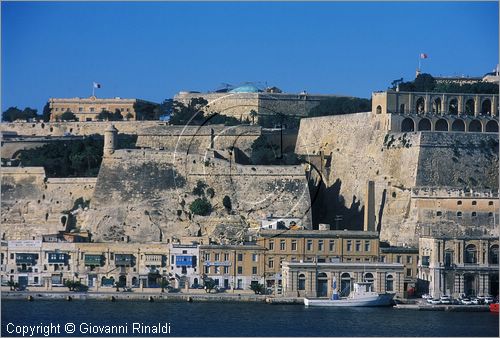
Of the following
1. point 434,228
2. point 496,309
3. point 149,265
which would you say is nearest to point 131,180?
point 149,265

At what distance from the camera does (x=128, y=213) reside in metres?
58.8

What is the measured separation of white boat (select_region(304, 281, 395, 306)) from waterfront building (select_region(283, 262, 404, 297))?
347mm

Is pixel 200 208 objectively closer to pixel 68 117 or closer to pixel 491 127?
pixel 491 127

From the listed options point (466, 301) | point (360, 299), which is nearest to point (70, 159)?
point (360, 299)

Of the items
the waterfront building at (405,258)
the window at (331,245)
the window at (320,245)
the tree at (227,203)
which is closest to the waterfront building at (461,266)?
the waterfront building at (405,258)

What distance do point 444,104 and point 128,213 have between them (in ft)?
35.5

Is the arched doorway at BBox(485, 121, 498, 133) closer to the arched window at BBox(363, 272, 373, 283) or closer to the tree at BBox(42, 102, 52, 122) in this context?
the arched window at BBox(363, 272, 373, 283)

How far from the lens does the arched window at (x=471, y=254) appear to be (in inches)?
2115

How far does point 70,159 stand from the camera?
6475cm

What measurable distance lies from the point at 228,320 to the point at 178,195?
12091 millimetres

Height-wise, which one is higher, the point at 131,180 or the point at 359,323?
the point at 131,180

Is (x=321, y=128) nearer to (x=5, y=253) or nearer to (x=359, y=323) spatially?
(x=5, y=253)

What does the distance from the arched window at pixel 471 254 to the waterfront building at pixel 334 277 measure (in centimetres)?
190

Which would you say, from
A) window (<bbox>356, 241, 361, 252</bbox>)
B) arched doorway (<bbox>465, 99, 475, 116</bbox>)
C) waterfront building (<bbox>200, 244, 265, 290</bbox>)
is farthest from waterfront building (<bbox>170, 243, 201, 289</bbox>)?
arched doorway (<bbox>465, 99, 475, 116</bbox>)
